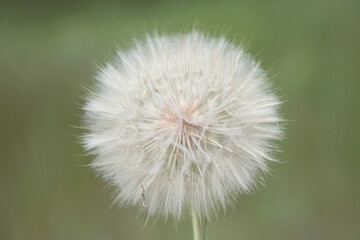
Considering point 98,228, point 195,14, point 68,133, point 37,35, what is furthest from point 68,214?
point 195,14

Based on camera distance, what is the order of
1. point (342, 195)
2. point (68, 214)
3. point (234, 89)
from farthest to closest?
point (68, 214), point (342, 195), point (234, 89)

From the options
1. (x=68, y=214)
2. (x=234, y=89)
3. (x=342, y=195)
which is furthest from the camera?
(x=68, y=214)

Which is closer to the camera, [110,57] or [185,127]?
[185,127]

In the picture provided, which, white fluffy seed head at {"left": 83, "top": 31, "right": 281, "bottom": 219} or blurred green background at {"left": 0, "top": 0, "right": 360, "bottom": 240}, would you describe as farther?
blurred green background at {"left": 0, "top": 0, "right": 360, "bottom": 240}

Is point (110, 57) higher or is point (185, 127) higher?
point (110, 57)

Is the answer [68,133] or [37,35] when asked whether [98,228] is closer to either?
[68,133]

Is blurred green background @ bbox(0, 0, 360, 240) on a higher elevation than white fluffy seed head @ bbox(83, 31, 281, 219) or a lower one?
higher
